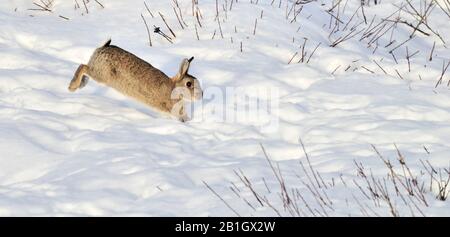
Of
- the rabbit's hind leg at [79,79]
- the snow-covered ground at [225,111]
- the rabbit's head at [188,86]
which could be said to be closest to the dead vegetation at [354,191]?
the snow-covered ground at [225,111]

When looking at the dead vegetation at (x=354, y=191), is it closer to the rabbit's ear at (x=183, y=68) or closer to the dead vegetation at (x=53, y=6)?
the rabbit's ear at (x=183, y=68)

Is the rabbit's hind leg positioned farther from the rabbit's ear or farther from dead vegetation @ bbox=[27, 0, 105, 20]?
dead vegetation @ bbox=[27, 0, 105, 20]

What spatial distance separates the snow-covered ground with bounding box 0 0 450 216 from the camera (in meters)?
5.47

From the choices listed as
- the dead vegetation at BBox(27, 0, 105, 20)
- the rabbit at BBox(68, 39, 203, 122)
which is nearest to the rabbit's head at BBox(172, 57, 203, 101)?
the rabbit at BBox(68, 39, 203, 122)

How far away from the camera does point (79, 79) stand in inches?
289

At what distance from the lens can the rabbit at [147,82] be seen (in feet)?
22.9

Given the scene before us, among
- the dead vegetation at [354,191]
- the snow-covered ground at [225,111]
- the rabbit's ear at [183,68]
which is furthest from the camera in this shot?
the rabbit's ear at [183,68]

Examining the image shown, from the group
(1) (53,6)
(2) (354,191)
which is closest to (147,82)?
(2) (354,191)

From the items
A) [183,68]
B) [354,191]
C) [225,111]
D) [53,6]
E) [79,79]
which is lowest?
[354,191]

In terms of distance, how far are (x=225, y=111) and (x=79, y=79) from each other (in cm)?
134

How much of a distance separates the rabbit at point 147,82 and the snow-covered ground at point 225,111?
18 centimetres

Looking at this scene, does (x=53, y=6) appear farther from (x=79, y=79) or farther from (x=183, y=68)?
(x=183, y=68)

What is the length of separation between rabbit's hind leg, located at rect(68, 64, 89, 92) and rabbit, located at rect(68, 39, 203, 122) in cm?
19

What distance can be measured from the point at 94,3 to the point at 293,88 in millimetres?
3431
